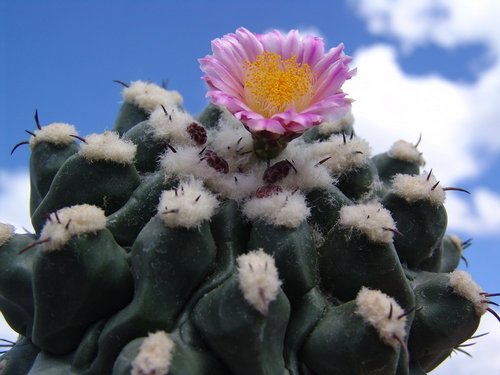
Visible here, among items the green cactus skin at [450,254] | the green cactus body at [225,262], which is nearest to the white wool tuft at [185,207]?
the green cactus body at [225,262]

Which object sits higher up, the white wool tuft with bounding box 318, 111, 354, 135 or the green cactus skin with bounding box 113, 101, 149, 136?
the white wool tuft with bounding box 318, 111, 354, 135

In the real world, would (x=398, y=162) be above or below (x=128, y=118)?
above

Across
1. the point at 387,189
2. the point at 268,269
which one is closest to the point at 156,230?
the point at 268,269

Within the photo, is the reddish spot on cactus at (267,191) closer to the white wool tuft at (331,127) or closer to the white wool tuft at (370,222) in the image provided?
the white wool tuft at (370,222)

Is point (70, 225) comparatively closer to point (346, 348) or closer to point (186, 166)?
point (186, 166)

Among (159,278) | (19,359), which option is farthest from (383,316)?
(19,359)

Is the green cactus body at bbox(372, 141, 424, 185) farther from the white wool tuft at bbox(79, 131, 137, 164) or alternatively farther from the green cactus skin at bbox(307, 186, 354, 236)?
the white wool tuft at bbox(79, 131, 137, 164)

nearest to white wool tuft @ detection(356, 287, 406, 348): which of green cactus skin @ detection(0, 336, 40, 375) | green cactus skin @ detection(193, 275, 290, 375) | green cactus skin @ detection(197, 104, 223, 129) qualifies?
green cactus skin @ detection(193, 275, 290, 375)
